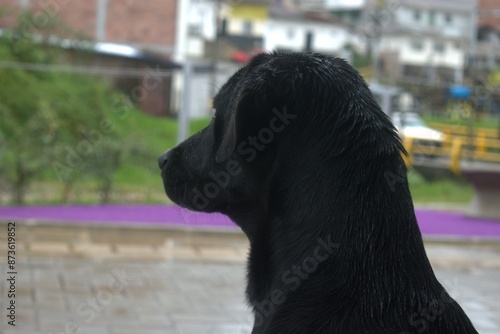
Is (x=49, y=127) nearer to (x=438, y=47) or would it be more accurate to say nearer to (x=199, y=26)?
(x=199, y=26)

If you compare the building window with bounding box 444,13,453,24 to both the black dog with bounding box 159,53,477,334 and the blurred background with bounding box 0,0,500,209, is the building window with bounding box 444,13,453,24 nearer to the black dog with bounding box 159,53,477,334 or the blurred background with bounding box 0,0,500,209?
the blurred background with bounding box 0,0,500,209

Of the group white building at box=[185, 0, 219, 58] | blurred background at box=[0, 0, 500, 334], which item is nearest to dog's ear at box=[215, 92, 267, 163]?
blurred background at box=[0, 0, 500, 334]

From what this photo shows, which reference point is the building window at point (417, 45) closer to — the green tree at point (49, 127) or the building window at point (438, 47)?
the building window at point (438, 47)

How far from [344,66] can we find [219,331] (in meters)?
4.42

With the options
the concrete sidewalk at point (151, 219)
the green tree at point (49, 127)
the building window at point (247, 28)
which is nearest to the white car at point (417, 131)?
the building window at point (247, 28)

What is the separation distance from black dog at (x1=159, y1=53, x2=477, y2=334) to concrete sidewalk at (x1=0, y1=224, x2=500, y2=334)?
4.15 m

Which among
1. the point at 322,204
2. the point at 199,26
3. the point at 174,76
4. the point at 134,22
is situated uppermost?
the point at 322,204

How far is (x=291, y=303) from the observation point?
7.00ft

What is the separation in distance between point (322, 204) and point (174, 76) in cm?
1758

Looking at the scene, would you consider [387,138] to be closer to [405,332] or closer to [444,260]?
[405,332]

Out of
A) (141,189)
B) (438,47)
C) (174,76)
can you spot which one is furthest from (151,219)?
(438,47)

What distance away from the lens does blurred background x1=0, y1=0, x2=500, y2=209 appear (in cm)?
1246

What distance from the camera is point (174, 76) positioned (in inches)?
766

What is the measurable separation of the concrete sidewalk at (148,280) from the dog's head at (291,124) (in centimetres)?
415
